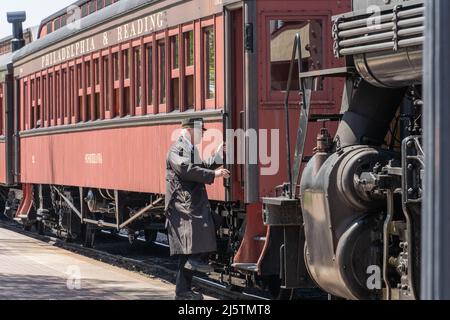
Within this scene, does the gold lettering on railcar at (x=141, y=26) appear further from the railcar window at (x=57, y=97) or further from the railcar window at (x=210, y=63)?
the railcar window at (x=57, y=97)

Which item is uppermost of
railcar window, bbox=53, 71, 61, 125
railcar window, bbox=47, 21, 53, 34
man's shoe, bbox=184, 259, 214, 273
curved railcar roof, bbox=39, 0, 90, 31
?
curved railcar roof, bbox=39, 0, 90, 31

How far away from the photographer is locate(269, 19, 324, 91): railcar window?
1028cm

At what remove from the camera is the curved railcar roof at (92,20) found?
1458cm

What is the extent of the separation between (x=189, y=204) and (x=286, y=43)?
1.77 m

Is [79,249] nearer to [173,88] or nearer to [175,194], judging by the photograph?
[173,88]

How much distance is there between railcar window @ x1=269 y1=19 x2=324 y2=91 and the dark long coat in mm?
1138

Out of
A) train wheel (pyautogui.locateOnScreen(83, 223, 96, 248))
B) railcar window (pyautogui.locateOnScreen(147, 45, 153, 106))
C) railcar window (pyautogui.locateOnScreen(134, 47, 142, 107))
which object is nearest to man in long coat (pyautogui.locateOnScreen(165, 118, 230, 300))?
railcar window (pyautogui.locateOnScreen(147, 45, 153, 106))

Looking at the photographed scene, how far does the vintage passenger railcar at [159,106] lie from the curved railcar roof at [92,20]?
0.04 meters

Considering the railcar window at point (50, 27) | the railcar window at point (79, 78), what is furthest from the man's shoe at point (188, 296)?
the railcar window at point (50, 27)

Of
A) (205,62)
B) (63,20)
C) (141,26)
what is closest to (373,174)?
(205,62)

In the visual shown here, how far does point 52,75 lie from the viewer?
763 inches

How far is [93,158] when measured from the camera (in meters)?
16.3

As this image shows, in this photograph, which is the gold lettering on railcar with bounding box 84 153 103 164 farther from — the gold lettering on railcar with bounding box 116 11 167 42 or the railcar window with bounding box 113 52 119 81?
the gold lettering on railcar with bounding box 116 11 167 42

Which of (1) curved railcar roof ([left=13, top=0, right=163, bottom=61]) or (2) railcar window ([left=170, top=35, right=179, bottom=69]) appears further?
(1) curved railcar roof ([left=13, top=0, right=163, bottom=61])
